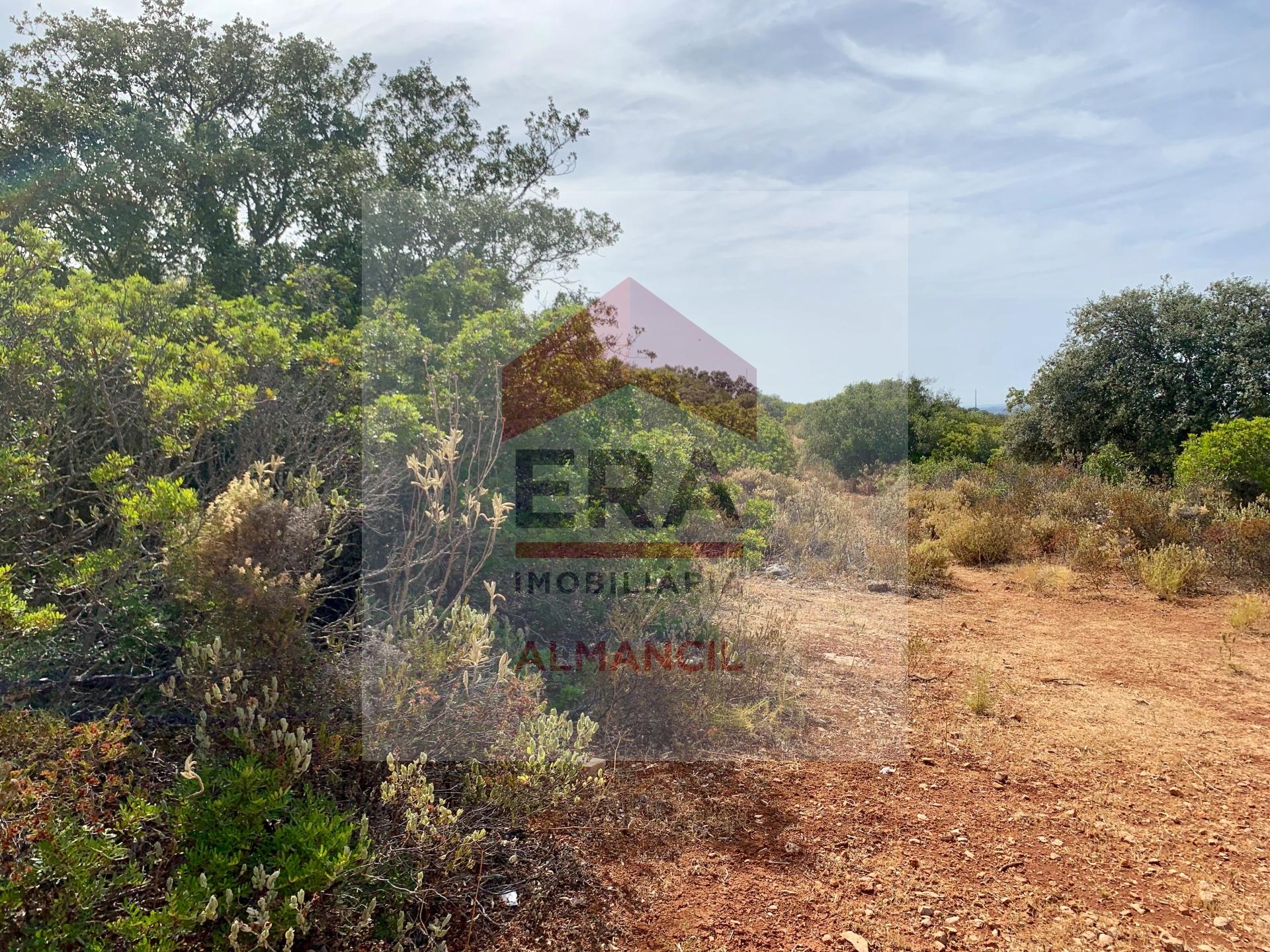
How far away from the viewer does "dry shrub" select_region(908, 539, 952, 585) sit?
7371mm

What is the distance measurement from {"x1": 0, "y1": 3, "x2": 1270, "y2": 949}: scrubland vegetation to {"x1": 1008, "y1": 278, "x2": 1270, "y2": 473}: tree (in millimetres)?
3459

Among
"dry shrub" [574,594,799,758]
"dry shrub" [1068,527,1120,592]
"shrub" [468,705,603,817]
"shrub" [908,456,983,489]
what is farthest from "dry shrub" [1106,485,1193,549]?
"shrub" [468,705,603,817]

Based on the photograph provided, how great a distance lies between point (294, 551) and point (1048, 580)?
7.16m

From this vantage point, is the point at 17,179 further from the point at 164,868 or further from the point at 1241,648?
the point at 1241,648

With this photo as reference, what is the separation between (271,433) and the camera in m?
3.80

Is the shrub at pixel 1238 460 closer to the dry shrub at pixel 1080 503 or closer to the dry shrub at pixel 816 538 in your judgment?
the dry shrub at pixel 1080 503

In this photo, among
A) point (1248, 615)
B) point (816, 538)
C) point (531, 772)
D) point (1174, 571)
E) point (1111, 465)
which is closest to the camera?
point (531, 772)

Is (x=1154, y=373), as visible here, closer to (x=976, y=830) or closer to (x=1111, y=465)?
(x=1111, y=465)

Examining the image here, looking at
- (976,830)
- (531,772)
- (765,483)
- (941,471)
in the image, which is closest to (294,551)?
(531,772)

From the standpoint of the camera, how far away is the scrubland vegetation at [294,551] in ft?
6.33

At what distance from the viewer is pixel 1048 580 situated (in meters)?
7.21

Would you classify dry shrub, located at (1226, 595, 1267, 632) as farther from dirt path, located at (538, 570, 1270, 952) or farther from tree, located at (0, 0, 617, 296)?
tree, located at (0, 0, 617, 296)

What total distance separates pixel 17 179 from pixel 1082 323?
1709cm

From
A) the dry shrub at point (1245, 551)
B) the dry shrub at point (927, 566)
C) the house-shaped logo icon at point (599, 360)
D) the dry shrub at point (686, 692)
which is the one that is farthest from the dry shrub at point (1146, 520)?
the dry shrub at point (686, 692)
